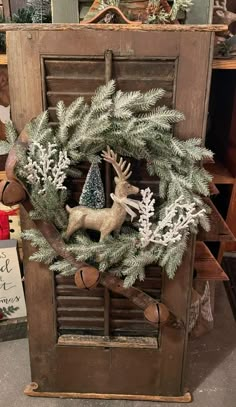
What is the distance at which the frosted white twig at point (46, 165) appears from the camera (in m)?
1.12

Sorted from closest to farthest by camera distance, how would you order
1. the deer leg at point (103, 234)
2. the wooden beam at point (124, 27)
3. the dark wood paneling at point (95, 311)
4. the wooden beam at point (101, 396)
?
the wooden beam at point (124, 27)
the deer leg at point (103, 234)
the dark wood paneling at point (95, 311)
the wooden beam at point (101, 396)

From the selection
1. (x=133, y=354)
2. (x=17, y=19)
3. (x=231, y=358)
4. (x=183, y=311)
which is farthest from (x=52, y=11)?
(x=231, y=358)

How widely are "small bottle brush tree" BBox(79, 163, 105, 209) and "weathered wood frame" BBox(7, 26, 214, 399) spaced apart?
0.22 meters

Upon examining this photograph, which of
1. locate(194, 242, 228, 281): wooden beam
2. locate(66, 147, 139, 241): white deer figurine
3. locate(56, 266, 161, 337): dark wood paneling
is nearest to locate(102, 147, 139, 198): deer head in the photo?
locate(66, 147, 139, 241): white deer figurine

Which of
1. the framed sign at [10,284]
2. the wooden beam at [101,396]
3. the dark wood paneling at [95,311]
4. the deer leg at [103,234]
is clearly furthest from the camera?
the framed sign at [10,284]

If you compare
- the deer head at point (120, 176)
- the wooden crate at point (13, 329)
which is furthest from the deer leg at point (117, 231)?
the wooden crate at point (13, 329)

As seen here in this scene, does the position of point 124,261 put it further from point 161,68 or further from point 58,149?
point 161,68

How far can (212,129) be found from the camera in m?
2.07

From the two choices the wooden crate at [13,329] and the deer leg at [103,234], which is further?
the wooden crate at [13,329]

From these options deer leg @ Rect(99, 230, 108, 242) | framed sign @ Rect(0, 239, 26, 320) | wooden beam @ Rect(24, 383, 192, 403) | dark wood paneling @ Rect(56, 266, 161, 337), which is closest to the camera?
deer leg @ Rect(99, 230, 108, 242)

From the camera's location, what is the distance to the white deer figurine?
1.15m

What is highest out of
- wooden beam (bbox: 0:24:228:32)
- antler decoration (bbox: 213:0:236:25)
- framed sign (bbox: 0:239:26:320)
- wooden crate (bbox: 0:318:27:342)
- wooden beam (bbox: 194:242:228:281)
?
antler decoration (bbox: 213:0:236:25)

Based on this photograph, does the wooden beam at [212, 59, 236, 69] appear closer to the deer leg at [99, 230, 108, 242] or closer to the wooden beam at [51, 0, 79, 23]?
the wooden beam at [51, 0, 79, 23]

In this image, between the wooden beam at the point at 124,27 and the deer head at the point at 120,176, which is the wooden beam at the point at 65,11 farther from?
the deer head at the point at 120,176
